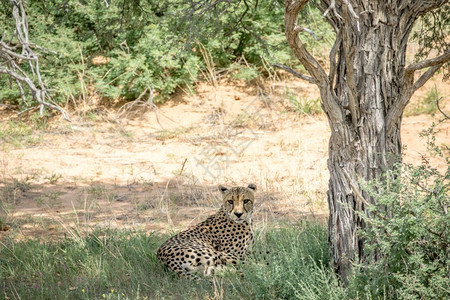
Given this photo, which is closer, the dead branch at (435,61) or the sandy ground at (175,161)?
the dead branch at (435,61)

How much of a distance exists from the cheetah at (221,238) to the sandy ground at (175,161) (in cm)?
68

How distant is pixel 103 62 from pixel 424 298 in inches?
384

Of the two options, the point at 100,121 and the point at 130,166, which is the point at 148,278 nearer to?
the point at 130,166

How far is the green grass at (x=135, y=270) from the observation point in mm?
4191

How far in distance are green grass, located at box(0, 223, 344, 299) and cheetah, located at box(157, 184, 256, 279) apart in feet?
0.58

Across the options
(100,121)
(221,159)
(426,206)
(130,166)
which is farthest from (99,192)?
(426,206)

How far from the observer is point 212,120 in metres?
10.7

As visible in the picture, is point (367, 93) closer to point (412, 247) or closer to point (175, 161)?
point (412, 247)

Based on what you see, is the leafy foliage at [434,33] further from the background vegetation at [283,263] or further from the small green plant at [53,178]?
the small green plant at [53,178]

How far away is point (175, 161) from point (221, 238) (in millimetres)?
3735

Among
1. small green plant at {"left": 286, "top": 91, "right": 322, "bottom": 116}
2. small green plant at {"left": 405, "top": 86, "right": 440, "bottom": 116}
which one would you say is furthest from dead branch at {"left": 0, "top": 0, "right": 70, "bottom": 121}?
small green plant at {"left": 405, "top": 86, "right": 440, "bottom": 116}

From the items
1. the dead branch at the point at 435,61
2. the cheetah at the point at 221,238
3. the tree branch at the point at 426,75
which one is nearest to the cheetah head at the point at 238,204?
the cheetah at the point at 221,238

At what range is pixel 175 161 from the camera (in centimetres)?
923

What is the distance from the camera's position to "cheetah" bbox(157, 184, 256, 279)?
513 centimetres
